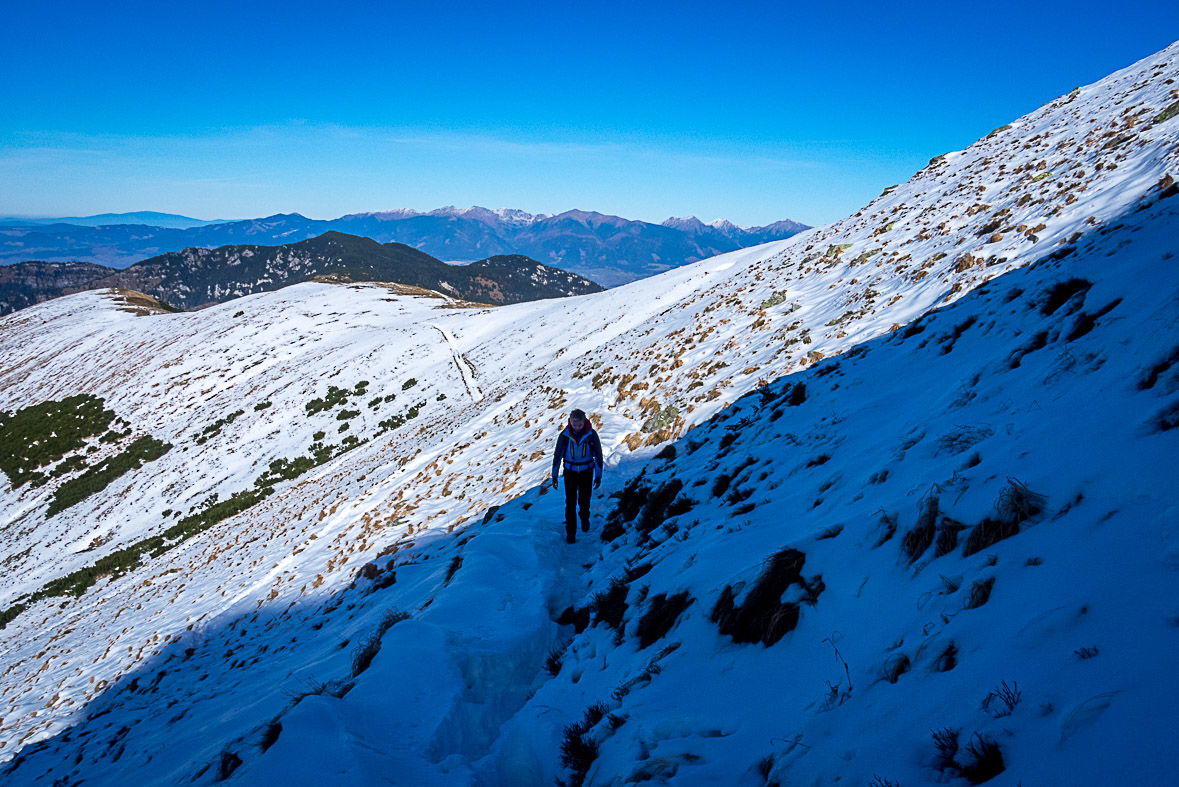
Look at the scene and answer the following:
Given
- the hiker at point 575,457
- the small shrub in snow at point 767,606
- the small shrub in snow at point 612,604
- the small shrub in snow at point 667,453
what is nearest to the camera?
the small shrub in snow at point 767,606

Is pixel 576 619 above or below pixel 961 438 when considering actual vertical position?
below

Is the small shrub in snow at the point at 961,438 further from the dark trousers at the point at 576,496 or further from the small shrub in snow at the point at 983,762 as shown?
the dark trousers at the point at 576,496

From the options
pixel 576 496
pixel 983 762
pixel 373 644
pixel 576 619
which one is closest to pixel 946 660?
pixel 983 762

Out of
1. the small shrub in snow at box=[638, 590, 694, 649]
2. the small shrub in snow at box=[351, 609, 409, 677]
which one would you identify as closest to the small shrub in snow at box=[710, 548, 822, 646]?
the small shrub in snow at box=[638, 590, 694, 649]

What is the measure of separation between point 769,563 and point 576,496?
556 cm

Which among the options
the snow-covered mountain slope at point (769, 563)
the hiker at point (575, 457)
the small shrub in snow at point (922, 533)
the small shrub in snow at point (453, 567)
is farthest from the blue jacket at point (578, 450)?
the small shrub in snow at point (922, 533)

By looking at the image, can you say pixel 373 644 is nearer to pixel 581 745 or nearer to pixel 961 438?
pixel 581 745

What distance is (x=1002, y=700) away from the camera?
111 inches

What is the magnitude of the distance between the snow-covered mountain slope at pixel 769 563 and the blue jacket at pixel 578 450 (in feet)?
4.83

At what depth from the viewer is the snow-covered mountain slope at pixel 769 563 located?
3.30 meters

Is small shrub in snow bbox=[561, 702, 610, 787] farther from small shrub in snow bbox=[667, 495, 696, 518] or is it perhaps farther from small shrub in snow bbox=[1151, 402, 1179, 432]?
small shrub in snow bbox=[1151, 402, 1179, 432]

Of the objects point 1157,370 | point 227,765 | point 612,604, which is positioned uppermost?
point 1157,370

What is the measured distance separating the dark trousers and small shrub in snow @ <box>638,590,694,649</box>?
4103mm

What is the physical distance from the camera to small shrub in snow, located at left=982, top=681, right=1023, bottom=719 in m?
2.76
